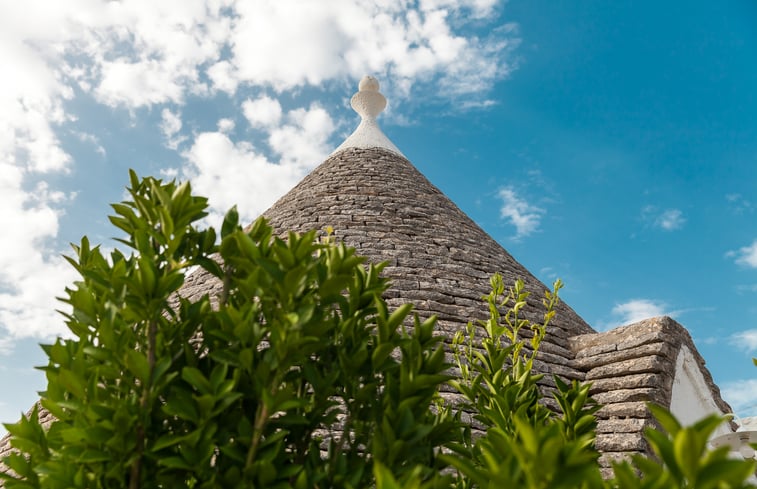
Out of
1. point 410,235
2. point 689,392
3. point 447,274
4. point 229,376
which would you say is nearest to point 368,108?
point 410,235

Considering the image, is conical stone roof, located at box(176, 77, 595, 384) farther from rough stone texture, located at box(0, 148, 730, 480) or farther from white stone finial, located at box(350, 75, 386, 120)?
white stone finial, located at box(350, 75, 386, 120)

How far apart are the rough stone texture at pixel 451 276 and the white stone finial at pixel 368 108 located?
2.98 feet

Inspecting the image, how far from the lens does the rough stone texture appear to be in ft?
21.0

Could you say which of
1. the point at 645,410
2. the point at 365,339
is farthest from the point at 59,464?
the point at 645,410

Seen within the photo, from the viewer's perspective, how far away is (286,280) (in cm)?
211

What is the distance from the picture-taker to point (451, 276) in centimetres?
772

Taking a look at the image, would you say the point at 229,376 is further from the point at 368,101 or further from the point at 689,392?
the point at 368,101

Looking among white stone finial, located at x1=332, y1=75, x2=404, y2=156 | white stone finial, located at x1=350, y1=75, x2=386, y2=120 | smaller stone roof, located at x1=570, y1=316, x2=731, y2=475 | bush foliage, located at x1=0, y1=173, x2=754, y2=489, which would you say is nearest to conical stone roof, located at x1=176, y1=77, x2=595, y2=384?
white stone finial, located at x1=332, y1=75, x2=404, y2=156

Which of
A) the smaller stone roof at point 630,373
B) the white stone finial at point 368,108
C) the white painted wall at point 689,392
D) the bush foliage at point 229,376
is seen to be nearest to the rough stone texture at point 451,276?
the smaller stone roof at point 630,373

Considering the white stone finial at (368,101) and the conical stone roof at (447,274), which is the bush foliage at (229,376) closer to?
the conical stone roof at (447,274)

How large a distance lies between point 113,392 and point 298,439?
2.51ft

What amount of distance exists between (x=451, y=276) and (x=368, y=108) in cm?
598

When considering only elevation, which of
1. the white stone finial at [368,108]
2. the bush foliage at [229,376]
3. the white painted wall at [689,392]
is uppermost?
the white stone finial at [368,108]

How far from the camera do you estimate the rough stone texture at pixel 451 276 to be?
6.41m
